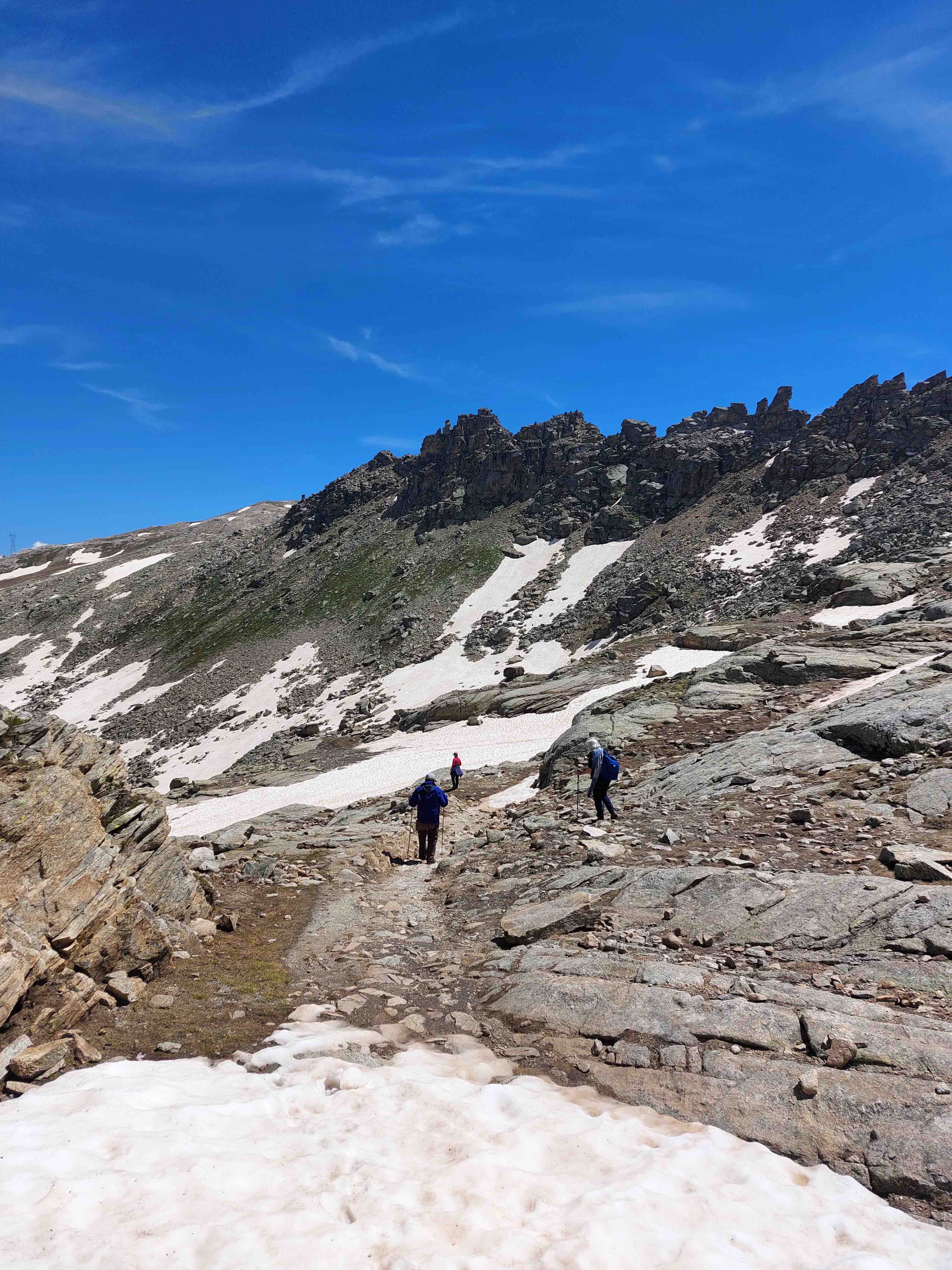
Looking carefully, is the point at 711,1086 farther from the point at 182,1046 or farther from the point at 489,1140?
the point at 182,1046

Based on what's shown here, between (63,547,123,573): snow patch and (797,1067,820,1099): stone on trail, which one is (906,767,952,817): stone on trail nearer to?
(797,1067,820,1099): stone on trail

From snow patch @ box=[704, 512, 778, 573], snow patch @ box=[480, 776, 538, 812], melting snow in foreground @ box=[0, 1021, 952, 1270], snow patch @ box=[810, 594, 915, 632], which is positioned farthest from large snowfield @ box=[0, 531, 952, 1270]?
snow patch @ box=[704, 512, 778, 573]

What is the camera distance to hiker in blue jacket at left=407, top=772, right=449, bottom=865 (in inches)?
674

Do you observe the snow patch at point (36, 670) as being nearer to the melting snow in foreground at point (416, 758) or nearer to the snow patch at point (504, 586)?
the snow patch at point (504, 586)

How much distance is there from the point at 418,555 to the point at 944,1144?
315ft

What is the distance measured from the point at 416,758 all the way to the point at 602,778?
772 inches

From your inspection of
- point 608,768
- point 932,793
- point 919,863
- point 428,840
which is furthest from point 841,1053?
point 428,840

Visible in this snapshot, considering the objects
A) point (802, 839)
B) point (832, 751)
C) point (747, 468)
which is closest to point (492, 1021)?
point (802, 839)

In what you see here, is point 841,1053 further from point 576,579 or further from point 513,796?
point 576,579

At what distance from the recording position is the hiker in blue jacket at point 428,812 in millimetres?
17109

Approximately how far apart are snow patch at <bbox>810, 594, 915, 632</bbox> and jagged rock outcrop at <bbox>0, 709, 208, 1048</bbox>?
34.0 meters

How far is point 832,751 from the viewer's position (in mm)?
16141

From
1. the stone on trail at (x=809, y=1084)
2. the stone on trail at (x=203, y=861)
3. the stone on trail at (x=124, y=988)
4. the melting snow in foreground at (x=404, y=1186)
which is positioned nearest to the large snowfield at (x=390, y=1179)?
the melting snow in foreground at (x=404, y=1186)

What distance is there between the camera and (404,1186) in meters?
5.47
